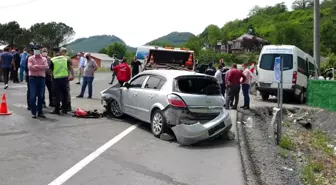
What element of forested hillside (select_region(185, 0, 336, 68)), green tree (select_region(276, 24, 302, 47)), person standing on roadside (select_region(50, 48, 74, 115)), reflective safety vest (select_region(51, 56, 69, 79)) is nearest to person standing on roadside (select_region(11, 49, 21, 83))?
person standing on roadside (select_region(50, 48, 74, 115))

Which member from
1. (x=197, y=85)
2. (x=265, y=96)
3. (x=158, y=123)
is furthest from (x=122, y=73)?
(x=265, y=96)

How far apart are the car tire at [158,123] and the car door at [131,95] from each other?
41.6 inches

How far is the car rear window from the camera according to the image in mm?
9000

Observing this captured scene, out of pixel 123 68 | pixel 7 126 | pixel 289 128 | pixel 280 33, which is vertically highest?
pixel 280 33

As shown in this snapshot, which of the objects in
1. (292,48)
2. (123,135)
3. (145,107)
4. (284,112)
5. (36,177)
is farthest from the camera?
(292,48)

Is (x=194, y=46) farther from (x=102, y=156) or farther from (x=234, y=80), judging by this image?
(x=102, y=156)

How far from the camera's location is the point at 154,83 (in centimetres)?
977

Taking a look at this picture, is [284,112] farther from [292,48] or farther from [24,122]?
[24,122]

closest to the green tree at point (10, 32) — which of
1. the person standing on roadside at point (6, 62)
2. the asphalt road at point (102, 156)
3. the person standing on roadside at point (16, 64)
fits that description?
the person standing on roadside at point (16, 64)

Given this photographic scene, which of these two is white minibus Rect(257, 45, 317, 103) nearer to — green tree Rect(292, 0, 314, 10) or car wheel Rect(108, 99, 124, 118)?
car wheel Rect(108, 99, 124, 118)

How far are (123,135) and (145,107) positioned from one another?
3.27 ft

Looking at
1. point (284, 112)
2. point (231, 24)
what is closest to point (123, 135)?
point (284, 112)

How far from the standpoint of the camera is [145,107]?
977 centimetres

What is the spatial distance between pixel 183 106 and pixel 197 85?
2.46ft
